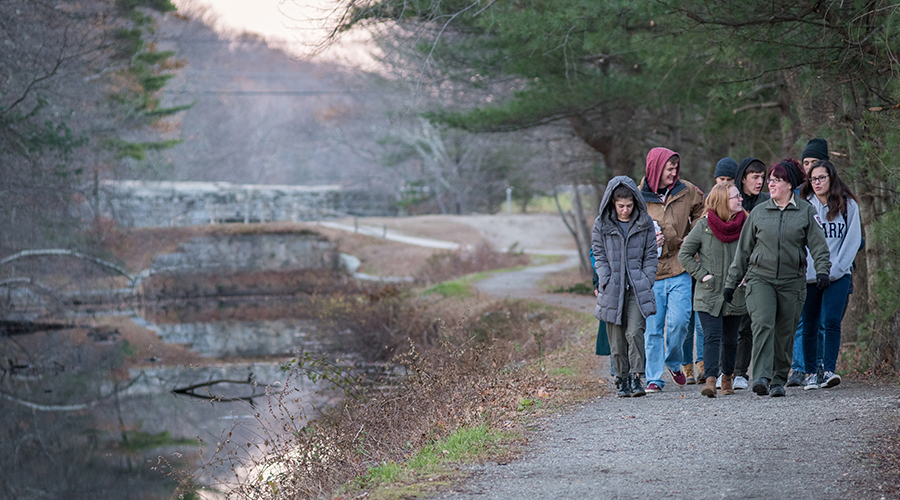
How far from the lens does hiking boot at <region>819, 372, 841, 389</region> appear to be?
280 inches

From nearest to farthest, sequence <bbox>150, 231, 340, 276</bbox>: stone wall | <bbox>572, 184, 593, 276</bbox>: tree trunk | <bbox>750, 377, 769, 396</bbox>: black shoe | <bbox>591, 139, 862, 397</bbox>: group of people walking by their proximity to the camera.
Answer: <bbox>591, 139, 862, 397</bbox>: group of people walking
<bbox>750, 377, 769, 396</bbox>: black shoe
<bbox>572, 184, 593, 276</bbox>: tree trunk
<bbox>150, 231, 340, 276</bbox>: stone wall

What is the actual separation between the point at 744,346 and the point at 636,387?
39.3 inches

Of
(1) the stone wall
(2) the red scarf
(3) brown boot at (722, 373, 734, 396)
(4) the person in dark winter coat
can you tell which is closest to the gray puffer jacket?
(2) the red scarf

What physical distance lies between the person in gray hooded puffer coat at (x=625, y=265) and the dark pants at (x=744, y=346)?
3.02 feet

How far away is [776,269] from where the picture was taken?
6.63 metres

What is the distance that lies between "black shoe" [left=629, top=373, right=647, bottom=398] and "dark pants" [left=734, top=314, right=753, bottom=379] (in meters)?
0.84

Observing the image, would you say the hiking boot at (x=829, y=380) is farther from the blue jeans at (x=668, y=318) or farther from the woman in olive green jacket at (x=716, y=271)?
the blue jeans at (x=668, y=318)

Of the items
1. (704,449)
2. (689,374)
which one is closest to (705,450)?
(704,449)

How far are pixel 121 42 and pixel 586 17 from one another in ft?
51.9

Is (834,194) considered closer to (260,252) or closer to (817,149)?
(817,149)

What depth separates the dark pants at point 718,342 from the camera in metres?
7.07

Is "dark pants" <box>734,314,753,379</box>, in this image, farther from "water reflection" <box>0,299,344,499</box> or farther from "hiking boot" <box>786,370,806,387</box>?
"water reflection" <box>0,299,344,499</box>

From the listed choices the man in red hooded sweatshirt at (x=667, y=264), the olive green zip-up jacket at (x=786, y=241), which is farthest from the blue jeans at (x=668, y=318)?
the olive green zip-up jacket at (x=786, y=241)

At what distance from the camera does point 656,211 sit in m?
7.51
